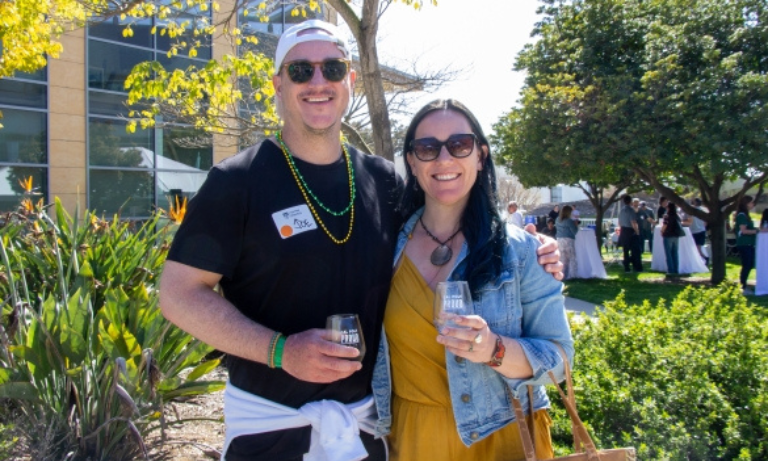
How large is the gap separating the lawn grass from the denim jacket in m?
9.24

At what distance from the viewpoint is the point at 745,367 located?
389cm

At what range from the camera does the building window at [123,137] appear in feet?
53.8

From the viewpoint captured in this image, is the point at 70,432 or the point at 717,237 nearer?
the point at 70,432

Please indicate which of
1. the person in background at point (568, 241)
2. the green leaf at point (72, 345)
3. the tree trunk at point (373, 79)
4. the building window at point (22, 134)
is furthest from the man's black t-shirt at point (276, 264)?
the building window at point (22, 134)

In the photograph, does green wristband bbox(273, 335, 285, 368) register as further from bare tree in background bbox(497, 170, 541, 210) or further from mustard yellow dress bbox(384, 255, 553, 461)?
bare tree in background bbox(497, 170, 541, 210)

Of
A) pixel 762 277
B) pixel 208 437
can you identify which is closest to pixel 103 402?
pixel 208 437

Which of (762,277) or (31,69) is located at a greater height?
(31,69)

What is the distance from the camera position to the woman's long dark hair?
7.52ft

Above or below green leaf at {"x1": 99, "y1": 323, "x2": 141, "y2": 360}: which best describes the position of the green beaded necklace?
above

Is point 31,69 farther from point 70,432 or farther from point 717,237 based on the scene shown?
point 717,237

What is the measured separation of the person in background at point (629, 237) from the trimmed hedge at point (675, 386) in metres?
13.2

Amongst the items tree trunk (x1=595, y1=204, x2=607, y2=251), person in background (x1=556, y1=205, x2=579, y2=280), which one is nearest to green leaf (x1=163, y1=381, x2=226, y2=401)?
person in background (x1=556, y1=205, x2=579, y2=280)

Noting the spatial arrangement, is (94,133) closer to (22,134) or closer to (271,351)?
(22,134)

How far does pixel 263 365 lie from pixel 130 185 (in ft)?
53.7
